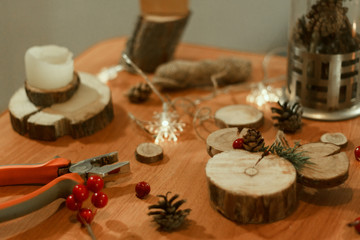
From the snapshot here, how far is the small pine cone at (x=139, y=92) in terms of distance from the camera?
117cm

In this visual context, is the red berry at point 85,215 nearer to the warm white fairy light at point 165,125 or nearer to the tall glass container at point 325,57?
the warm white fairy light at point 165,125

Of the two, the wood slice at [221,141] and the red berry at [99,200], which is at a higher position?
the wood slice at [221,141]

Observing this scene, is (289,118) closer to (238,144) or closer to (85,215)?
(238,144)

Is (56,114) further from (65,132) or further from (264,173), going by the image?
(264,173)

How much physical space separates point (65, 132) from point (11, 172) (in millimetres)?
197

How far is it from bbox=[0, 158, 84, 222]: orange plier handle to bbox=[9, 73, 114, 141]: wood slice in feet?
0.51

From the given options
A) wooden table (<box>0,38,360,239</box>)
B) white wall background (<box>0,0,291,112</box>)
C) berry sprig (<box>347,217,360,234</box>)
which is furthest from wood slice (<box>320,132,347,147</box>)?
white wall background (<box>0,0,291,112</box>)

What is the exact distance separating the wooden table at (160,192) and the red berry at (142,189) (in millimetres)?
11

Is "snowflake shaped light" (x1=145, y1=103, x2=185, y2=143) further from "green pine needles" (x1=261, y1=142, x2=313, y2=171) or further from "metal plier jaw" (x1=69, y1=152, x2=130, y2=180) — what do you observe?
"green pine needles" (x1=261, y1=142, x2=313, y2=171)

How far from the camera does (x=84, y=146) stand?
1.01m

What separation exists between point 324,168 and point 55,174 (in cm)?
48

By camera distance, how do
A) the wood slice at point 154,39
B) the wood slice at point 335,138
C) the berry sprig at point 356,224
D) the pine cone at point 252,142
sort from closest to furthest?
the berry sprig at point 356,224
the pine cone at point 252,142
the wood slice at point 335,138
the wood slice at point 154,39

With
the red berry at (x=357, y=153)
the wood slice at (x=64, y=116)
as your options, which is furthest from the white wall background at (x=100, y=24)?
the red berry at (x=357, y=153)

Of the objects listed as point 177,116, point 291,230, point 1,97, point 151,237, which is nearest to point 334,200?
point 291,230
